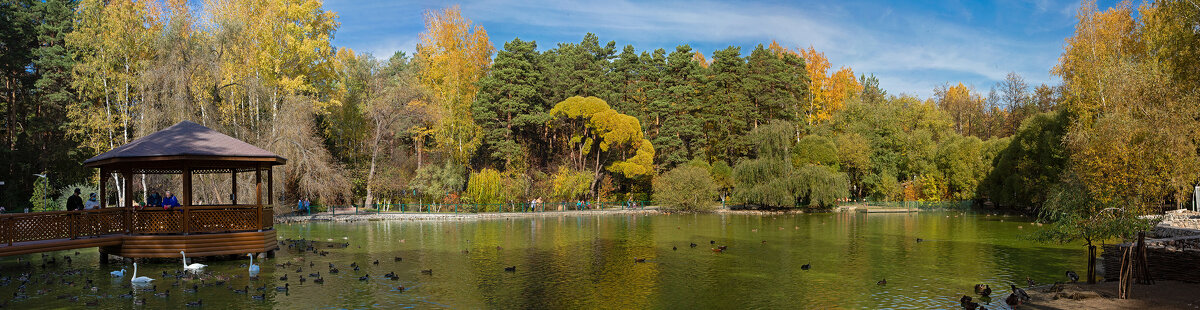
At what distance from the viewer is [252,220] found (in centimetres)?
2167

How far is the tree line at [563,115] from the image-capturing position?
31391 mm

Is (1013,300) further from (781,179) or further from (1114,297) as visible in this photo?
(781,179)

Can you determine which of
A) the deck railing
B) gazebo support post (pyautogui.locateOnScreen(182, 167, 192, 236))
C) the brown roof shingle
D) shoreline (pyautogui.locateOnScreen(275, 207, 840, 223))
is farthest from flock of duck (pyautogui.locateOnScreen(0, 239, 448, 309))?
shoreline (pyautogui.locateOnScreen(275, 207, 840, 223))

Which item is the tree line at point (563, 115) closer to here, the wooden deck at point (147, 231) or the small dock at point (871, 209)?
the small dock at point (871, 209)

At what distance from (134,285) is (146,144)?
535 cm

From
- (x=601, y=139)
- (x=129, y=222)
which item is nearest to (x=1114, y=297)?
(x=129, y=222)

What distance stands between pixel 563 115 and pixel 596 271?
37.6 m

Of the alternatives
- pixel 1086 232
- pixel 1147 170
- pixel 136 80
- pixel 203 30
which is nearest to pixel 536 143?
pixel 203 30

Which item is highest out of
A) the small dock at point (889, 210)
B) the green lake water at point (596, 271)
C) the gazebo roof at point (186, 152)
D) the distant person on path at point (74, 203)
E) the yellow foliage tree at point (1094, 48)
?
the yellow foliage tree at point (1094, 48)

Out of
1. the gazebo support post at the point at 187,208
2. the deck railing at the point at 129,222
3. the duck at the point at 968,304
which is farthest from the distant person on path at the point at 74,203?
the duck at the point at 968,304

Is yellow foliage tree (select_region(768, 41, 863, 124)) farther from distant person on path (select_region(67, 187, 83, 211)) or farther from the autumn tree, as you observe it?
distant person on path (select_region(67, 187, 83, 211))

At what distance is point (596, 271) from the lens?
20797mm

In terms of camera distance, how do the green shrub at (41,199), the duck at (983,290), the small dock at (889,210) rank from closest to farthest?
the duck at (983,290) → the green shrub at (41,199) → the small dock at (889,210)

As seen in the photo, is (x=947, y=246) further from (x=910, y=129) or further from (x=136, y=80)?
(x=910, y=129)
